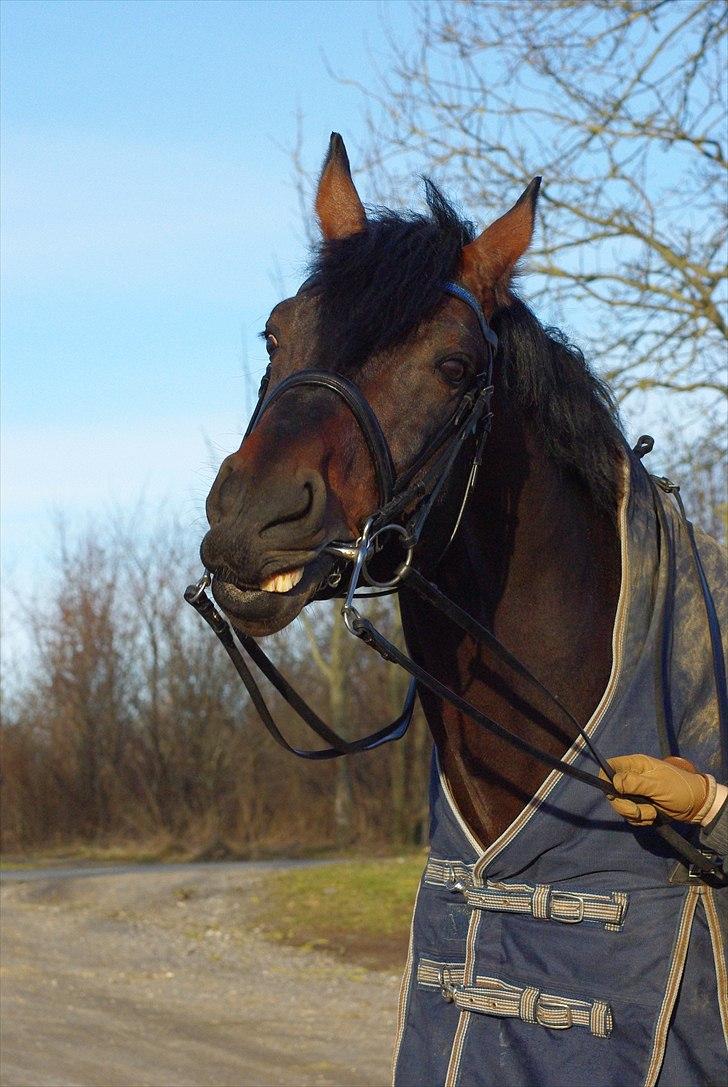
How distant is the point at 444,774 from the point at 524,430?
2.41ft

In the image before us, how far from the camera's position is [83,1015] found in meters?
6.80

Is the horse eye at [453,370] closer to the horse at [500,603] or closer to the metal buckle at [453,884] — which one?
the horse at [500,603]

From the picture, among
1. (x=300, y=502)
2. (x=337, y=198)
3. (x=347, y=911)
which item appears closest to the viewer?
(x=300, y=502)

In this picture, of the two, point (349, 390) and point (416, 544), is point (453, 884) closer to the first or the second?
point (416, 544)

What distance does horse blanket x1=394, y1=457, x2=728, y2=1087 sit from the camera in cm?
238

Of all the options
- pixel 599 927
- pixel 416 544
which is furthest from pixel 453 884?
pixel 416 544

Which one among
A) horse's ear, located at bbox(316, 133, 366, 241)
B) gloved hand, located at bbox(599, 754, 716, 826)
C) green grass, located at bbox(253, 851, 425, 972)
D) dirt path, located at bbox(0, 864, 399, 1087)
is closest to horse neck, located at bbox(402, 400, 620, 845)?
gloved hand, located at bbox(599, 754, 716, 826)

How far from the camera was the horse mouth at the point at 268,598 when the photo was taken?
2207 millimetres

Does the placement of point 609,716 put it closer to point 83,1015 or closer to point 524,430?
point 524,430

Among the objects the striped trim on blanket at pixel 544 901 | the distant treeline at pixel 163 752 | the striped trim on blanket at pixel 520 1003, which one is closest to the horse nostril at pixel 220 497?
the striped trim on blanket at pixel 544 901

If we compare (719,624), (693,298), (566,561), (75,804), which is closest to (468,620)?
(566,561)

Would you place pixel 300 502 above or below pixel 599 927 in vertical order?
above

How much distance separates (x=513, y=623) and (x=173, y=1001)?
5722mm

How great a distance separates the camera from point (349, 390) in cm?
232
